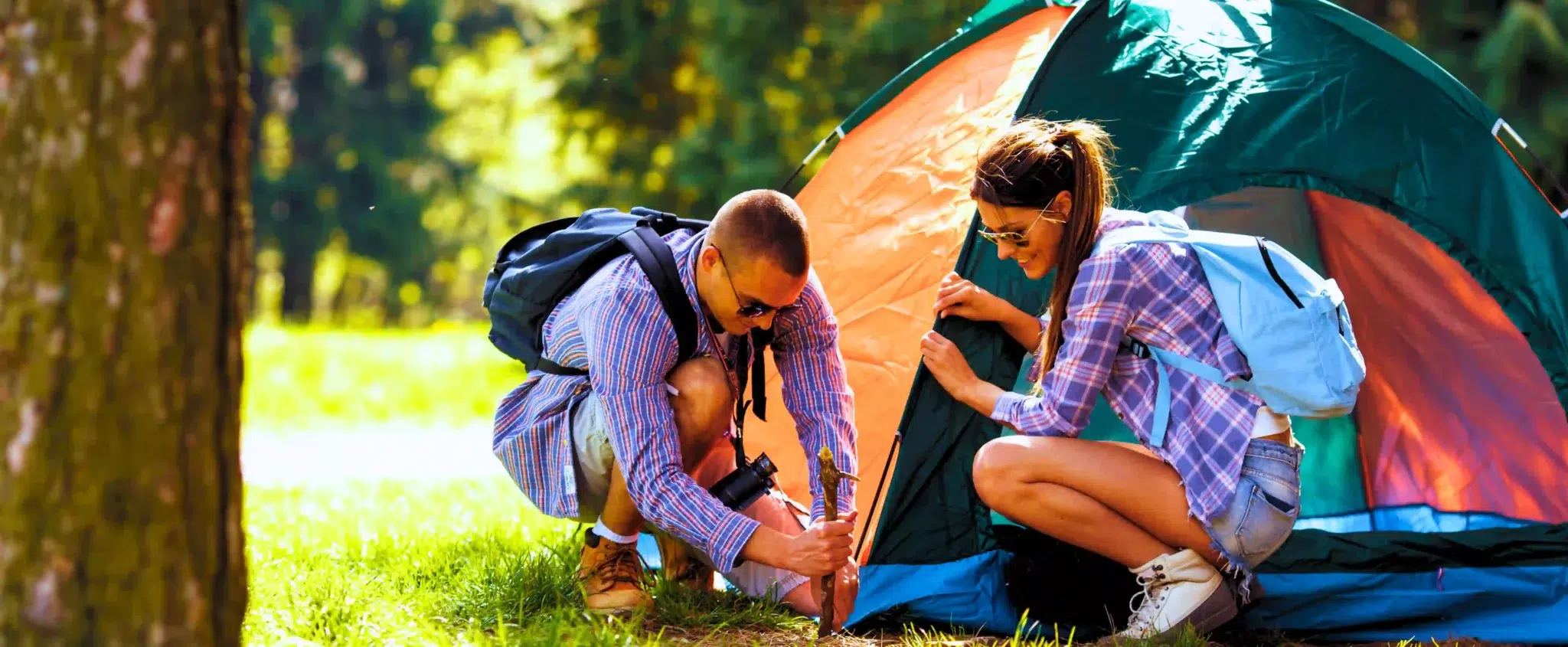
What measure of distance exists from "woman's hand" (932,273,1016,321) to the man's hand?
716mm

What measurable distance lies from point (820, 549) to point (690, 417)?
21.3 inches

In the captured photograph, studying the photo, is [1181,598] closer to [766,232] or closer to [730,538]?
[730,538]

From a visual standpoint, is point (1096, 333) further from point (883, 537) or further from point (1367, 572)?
point (1367, 572)

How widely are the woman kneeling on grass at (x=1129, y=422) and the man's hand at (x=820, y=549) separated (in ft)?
1.56

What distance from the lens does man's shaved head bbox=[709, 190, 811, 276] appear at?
289cm

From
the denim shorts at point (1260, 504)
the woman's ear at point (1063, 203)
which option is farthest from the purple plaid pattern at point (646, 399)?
the denim shorts at point (1260, 504)

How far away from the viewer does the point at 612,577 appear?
3.23 meters

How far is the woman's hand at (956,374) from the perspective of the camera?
315cm

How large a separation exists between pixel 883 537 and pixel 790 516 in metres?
0.28

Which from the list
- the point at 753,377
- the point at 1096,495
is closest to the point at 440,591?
the point at 753,377

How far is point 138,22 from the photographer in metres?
1.82

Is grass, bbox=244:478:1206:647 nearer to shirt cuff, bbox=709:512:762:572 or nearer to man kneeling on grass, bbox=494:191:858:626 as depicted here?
man kneeling on grass, bbox=494:191:858:626

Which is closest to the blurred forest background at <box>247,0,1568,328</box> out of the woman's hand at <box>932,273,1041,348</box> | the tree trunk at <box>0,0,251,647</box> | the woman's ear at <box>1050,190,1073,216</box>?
the woman's hand at <box>932,273,1041,348</box>

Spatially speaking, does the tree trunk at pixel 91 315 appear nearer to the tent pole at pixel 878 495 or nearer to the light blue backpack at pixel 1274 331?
the tent pole at pixel 878 495
